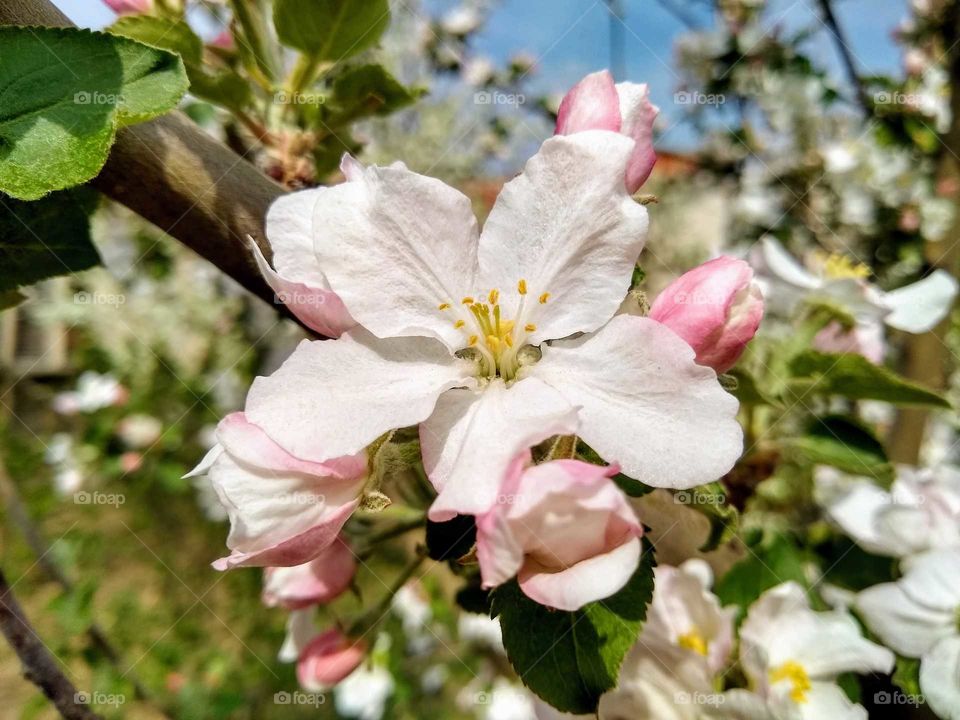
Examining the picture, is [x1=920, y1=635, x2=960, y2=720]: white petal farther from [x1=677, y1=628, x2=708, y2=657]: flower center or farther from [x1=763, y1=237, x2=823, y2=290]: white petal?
[x1=763, y1=237, x2=823, y2=290]: white petal

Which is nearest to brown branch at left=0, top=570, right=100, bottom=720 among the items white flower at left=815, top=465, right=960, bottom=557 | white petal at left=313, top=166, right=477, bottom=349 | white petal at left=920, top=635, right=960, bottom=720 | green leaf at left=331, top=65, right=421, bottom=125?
white petal at left=313, top=166, right=477, bottom=349

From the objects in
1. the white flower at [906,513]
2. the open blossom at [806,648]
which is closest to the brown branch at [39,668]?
the open blossom at [806,648]

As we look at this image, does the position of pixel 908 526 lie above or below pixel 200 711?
above

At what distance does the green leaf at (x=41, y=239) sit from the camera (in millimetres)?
701

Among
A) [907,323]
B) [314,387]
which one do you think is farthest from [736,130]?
[314,387]

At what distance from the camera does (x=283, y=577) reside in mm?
819

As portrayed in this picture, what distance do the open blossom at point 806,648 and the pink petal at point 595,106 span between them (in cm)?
59

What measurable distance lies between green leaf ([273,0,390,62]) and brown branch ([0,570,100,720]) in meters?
0.69

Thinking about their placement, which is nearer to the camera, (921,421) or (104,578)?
(921,421)

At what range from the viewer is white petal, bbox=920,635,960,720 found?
775 mm

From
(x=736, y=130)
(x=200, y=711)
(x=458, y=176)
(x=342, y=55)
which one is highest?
(x=342, y=55)

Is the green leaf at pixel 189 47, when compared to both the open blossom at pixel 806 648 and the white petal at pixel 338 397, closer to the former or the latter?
the white petal at pixel 338 397

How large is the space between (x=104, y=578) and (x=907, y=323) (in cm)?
434

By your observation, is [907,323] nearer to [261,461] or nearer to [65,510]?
[261,461]
